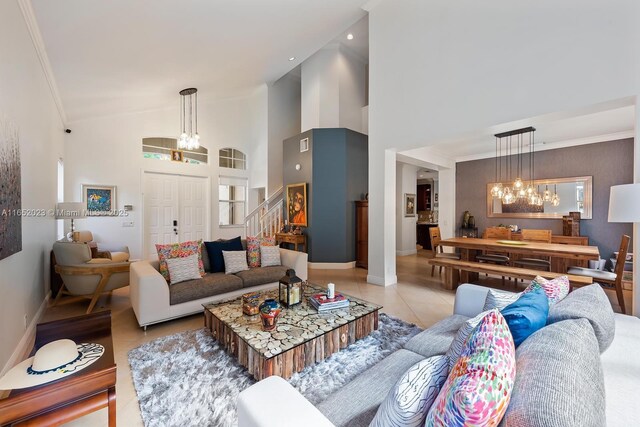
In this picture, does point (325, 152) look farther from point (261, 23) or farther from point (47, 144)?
point (47, 144)

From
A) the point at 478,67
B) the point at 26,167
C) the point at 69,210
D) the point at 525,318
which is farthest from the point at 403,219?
the point at 26,167

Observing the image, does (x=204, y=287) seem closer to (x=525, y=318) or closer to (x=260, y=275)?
(x=260, y=275)

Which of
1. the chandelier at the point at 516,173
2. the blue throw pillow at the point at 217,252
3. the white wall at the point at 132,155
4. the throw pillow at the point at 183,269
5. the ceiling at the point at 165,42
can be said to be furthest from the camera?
the white wall at the point at 132,155

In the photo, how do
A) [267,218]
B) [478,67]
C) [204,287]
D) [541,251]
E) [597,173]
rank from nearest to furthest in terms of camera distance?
[204,287]
[478,67]
[541,251]
[597,173]
[267,218]

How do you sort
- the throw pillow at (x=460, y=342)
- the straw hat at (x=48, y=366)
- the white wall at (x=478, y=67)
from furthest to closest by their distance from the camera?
the white wall at (x=478, y=67)
the straw hat at (x=48, y=366)
the throw pillow at (x=460, y=342)

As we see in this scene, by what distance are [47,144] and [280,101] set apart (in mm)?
5591

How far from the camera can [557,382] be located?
692 millimetres

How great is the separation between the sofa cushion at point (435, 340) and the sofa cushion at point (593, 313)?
0.63 meters

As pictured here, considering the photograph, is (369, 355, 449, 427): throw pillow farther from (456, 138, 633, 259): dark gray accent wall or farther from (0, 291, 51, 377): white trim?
(456, 138, 633, 259): dark gray accent wall

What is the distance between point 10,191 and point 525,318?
11.2 feet

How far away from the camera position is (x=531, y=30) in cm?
305

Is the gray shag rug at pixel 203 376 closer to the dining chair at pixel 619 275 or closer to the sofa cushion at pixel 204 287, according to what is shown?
the sofa cushion at pixel 204 287

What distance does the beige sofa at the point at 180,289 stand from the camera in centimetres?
272

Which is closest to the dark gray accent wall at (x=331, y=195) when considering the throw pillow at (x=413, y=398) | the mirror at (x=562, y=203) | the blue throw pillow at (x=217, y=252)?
the blue throw pillow at (x=217, y=252)
